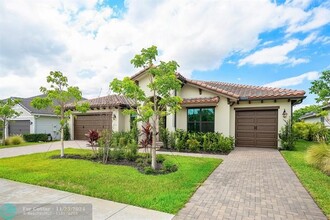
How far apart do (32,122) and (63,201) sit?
21.8 meters

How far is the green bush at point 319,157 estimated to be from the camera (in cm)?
725

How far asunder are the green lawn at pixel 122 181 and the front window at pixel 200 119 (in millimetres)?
5184

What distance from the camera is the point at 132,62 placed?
772cm

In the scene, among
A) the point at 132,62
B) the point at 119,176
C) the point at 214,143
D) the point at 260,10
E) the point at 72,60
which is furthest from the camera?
the point at 72,60

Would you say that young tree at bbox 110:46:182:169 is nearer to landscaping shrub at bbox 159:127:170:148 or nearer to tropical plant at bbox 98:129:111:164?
tropical plant at bbox 98:129:111:164

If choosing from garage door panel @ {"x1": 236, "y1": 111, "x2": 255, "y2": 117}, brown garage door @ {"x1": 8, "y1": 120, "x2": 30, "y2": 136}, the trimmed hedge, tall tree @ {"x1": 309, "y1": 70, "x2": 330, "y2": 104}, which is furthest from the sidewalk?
brown garage door @ {"x1": 8, "y1": 120, "x2": 30, "y2": 136}

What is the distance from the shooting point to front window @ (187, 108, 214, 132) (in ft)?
44.3

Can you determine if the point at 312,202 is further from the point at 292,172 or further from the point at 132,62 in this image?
the point at 132,62

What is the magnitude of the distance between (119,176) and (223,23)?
35.8 feet

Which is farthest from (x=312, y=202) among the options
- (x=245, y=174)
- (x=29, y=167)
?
A: (x=29, y=167)

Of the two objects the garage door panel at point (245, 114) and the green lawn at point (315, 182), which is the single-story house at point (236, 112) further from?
the green lawn at point (315, 182)

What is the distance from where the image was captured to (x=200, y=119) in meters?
13.8

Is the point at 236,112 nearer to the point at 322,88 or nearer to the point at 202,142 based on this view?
the point at 202,142

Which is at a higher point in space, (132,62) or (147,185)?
(132,62)
